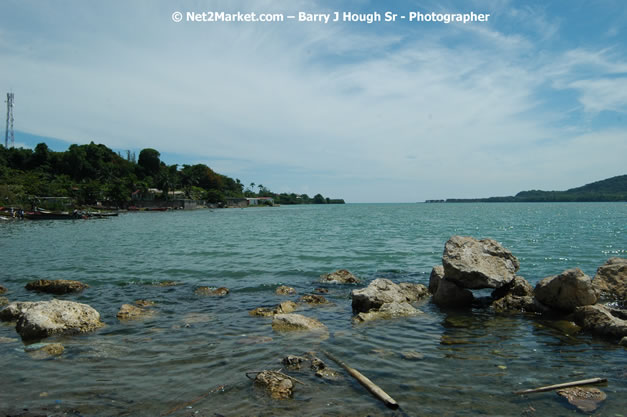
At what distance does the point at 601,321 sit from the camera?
955cm

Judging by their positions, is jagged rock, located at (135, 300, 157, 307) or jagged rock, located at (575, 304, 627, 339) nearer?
jagged rock, located at (575, 304, 627, 339)

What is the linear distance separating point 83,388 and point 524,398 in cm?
732

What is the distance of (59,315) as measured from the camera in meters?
9.86

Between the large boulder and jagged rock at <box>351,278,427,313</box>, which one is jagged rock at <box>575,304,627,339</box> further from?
the large boulder

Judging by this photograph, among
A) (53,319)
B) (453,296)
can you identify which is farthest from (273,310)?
(453,296)

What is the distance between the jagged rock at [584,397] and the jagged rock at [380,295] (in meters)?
5.91

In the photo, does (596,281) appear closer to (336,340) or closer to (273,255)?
(336,340)

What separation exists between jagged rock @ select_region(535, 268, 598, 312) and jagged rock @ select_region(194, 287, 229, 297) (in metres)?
10.9

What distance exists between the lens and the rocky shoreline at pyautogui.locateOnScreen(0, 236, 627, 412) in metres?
9.51

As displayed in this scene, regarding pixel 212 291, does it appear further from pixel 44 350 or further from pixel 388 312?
pixel 388 312

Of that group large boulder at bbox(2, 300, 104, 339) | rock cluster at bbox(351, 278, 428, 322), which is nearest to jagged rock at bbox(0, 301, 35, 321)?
large boulder at bbox(2, 300, 104, 339)

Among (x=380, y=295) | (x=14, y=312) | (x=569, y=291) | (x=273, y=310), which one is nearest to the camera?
(x=14, y=312)

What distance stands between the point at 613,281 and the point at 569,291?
363cm

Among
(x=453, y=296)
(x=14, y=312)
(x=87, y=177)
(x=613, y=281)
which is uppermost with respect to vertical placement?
(x=87, y=177)
